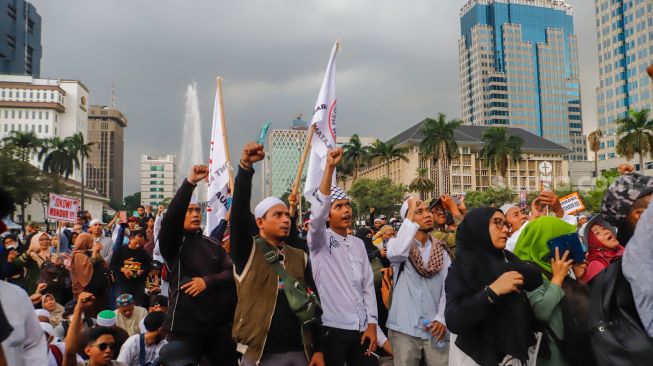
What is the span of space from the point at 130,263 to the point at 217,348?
14.4ft

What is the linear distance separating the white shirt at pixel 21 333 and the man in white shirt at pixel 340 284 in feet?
7.57

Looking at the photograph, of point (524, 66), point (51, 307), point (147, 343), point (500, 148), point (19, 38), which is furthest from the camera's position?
point (524, 66)

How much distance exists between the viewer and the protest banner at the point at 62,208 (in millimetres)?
13129

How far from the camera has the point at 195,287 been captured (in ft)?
14.7

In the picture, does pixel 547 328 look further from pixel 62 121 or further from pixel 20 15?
pixel 20 15

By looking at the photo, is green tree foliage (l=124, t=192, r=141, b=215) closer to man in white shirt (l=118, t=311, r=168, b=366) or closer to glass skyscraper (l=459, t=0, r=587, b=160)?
glass skyscraper (l=459, t=0, r=587, b=160)

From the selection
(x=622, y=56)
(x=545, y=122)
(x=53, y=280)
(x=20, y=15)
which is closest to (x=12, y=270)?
(x=53, y=280)

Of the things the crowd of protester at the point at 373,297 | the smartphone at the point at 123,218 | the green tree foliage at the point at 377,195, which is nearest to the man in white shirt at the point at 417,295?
the crowd of protester at the point at 373,297

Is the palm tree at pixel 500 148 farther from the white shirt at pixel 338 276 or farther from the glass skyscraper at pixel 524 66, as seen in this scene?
the glass skyscraper at pixel 524 66

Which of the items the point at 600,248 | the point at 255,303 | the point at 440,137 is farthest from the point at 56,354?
the point at 440,137

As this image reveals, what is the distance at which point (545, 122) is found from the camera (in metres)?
171

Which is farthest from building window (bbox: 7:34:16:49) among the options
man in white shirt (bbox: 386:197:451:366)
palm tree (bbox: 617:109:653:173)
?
man in white shirt (bbox: 386:197:451:366)

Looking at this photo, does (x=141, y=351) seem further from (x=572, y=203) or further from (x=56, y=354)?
(x=572, y=203)

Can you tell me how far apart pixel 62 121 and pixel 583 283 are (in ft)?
433
